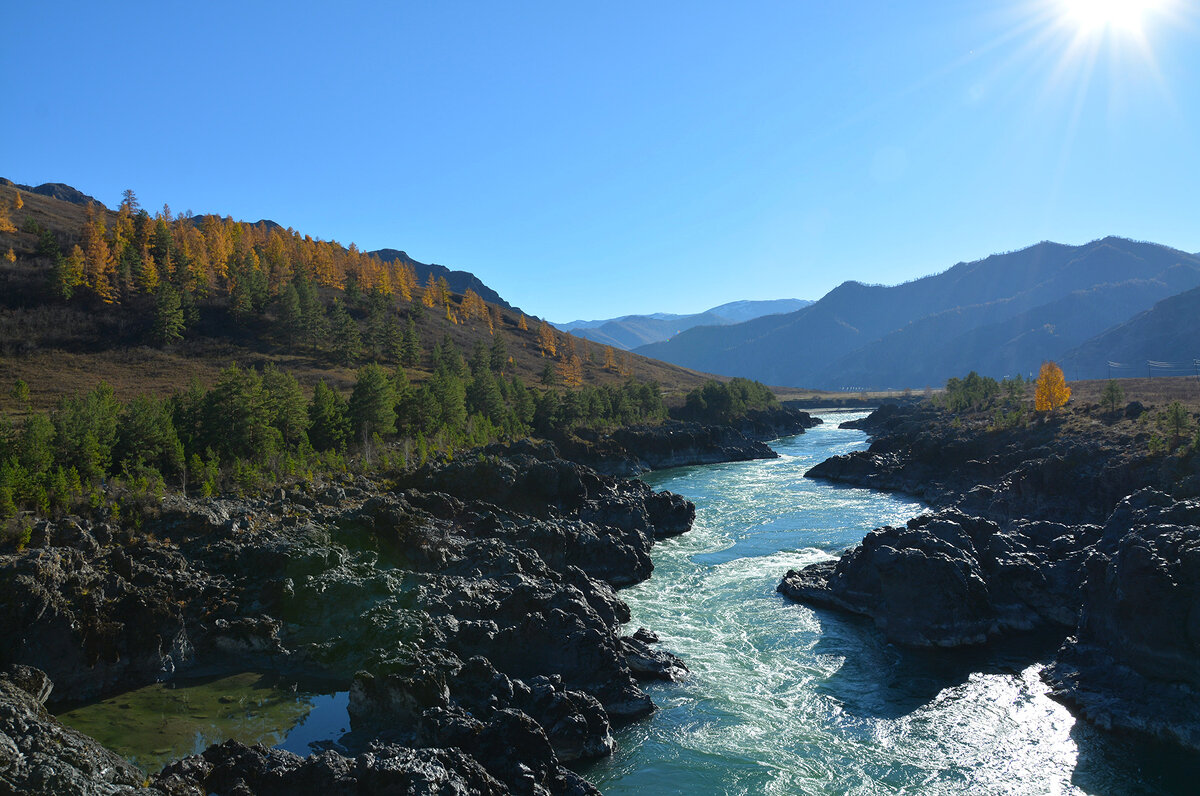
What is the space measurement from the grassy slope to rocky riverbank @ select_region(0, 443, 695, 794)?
176 feet

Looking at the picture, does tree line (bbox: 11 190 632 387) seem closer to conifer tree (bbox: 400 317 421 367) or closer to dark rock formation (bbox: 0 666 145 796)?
conifer tree (bbox: 400 317 421 367)

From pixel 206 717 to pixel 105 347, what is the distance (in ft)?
304

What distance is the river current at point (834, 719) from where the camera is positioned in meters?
20.0

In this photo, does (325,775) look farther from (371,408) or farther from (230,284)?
(230,284)

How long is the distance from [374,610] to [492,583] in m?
5.72

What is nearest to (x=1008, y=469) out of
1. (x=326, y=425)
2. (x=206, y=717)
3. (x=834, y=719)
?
(x=834, y=719)

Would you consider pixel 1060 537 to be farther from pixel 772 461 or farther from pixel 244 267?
pixel 244 267

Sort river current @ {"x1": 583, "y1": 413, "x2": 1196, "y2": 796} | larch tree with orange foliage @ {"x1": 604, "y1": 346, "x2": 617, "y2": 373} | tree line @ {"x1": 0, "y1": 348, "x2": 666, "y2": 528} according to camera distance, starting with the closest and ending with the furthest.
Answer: river current @ {"x1": 583, "y1": 413, "x2": 1196, "y2": 796} < tree line @ {"x1": 0, "y1": 348, "x2": 666, "y2": 528} < larch tree with orange foliage @ {"x1": 604, "y1": 346, "x2": 617, "y2": 373}

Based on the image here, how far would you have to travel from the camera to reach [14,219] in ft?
427

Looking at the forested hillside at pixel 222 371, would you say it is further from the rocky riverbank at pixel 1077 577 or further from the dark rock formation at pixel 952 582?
the rocky riverbank at pixel 1077 577

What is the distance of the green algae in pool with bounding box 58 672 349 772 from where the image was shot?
20.3 metres

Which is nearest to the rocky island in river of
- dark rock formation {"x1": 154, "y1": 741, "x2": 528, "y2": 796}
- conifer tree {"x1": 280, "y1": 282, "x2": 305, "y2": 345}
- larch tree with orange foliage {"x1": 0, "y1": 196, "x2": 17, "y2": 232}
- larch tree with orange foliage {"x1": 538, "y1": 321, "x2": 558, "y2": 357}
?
dark rock formation {"x1": 154, "y1": 741, "x2": 528, "y2": 796}

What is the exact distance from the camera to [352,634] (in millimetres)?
27734

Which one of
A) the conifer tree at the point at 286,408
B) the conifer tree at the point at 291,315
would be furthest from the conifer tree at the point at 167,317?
the conifer tree at the point at 286,408
